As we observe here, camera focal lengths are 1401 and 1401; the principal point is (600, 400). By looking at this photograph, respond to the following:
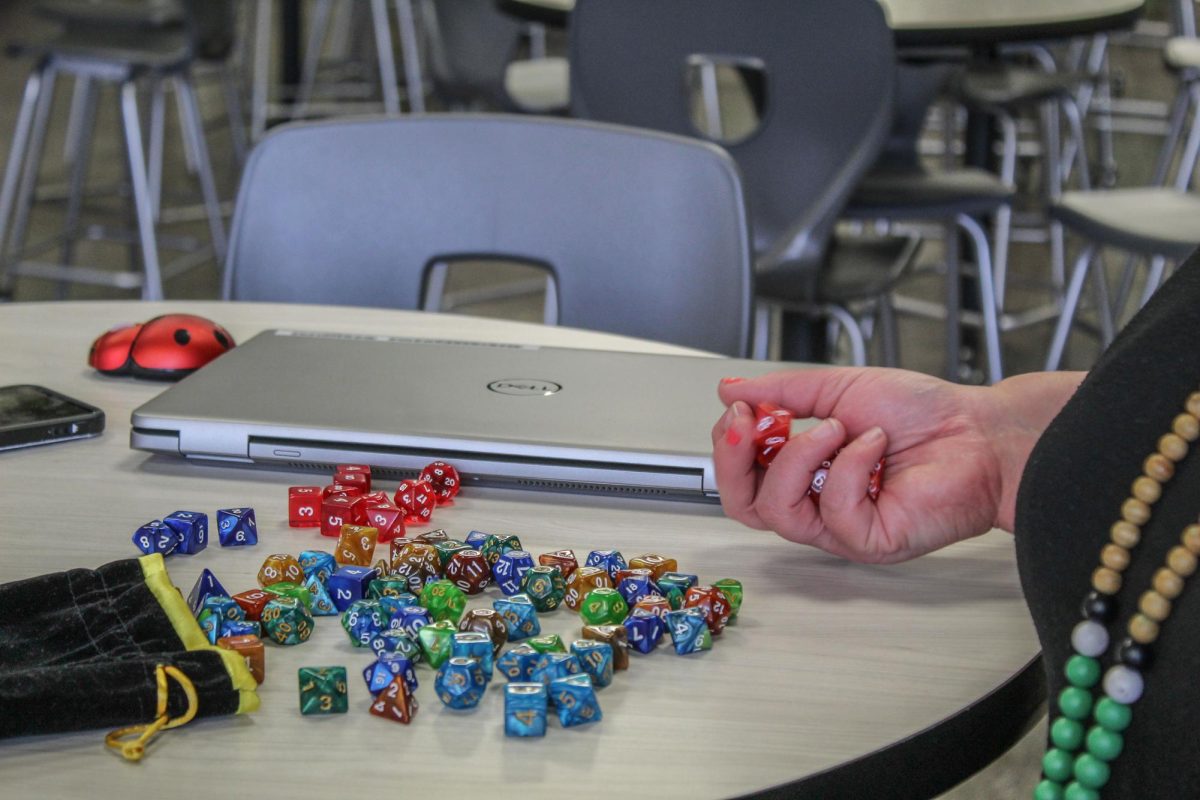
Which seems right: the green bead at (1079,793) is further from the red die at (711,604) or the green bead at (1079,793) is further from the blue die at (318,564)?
the blue die at (318,564)

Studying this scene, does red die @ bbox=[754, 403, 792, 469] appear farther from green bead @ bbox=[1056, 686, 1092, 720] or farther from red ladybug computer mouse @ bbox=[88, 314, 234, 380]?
red ladybug computer mouse @ bbox=[88, 314, 234, 380]

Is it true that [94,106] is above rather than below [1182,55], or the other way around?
below

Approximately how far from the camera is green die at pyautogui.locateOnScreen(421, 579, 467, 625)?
572mm

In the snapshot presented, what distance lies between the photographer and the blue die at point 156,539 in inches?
24.8

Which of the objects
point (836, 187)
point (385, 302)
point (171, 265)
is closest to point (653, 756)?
point (385, 302)

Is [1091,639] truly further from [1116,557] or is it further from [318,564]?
[318,564]

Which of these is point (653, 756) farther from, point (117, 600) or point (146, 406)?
point (146, 406)

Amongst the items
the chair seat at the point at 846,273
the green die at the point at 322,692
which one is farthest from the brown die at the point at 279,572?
the chair seat at the point at 846,273

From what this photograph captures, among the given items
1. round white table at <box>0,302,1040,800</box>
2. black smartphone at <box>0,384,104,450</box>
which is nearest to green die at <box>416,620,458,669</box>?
round white table at <box>0,302,1040,800</box>

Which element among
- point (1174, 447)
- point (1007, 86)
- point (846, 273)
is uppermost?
point (1174, 447)

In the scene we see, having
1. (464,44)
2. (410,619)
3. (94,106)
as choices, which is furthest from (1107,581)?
(94,106)

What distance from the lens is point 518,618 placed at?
57 cm

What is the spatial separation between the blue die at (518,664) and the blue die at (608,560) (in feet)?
0.32

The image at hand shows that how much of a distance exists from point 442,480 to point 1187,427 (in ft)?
1.22
